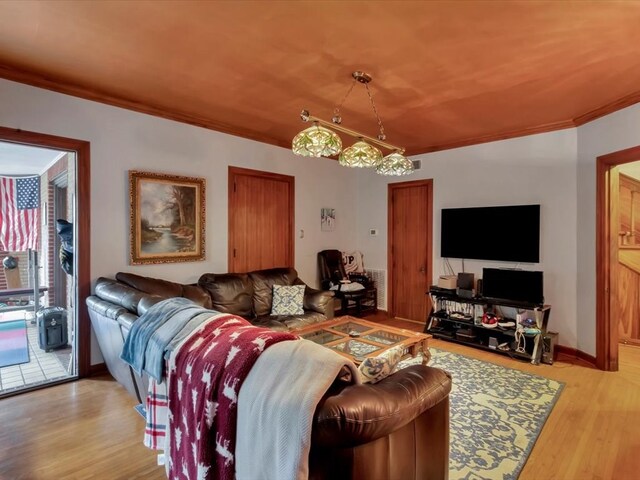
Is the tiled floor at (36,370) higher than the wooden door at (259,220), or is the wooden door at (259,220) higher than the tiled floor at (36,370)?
the wooden door at (259,220)

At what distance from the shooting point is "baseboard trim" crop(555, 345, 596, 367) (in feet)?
11.7

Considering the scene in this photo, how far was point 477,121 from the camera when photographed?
151 inches

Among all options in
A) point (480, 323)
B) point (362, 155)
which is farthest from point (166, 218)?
point (480, 323)

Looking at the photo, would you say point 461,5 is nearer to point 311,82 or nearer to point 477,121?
point 311,82

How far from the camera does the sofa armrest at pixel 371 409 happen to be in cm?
106

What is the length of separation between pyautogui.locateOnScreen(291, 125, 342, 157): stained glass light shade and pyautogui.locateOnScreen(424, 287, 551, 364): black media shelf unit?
2.86 metres

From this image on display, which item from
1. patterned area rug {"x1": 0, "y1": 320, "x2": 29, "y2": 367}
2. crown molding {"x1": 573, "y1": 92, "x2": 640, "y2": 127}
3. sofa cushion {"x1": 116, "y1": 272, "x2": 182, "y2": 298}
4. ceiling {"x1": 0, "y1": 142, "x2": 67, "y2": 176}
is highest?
crown molding {"x1": 573, "y1": 92, "x2": 640, "y2": 127}

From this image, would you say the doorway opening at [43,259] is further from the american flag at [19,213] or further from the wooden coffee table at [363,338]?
the wooden coffee table at [363,338]

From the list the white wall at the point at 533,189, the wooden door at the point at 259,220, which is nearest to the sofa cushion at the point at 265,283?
the wooden door at the point at 259,220

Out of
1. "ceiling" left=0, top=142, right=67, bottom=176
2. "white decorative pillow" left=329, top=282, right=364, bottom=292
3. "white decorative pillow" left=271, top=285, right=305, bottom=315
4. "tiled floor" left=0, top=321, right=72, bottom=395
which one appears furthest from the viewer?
"white decorative pillow" left=329, top=282, right=364, bottom=292

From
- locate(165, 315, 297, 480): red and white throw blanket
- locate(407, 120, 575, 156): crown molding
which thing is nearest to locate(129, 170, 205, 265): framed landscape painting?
locate(165, 315, 297, 480): red and white throw blanket

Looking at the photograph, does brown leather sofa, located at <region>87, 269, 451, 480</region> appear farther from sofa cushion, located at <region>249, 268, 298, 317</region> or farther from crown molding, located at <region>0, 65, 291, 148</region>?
crown molding, located at <region>0, 65, 291, 148</region>

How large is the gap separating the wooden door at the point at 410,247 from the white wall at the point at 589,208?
5.84 feet

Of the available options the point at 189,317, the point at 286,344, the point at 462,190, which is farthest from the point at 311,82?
the point at 462,190
